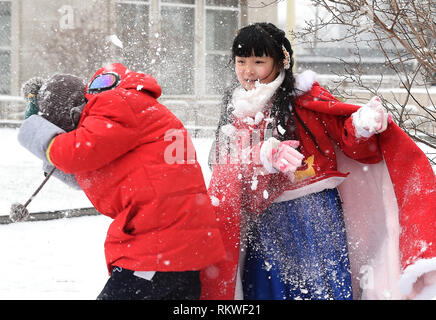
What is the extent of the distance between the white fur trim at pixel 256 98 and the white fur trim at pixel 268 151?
8.4 inches

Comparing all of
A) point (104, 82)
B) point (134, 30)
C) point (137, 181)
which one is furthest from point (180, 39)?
point (137, 181)

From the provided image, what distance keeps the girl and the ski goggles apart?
623 mm

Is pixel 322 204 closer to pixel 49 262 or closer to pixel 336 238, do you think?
pixel 336 238

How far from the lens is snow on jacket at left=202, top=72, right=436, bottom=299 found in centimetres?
242

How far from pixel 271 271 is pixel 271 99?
2.44 feet

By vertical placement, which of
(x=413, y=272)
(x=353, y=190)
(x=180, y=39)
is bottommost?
(x=413, y=272)

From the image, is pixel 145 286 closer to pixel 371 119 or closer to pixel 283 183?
pixel 283 183

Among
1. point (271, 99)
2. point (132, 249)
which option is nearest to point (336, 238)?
point (271, 99)

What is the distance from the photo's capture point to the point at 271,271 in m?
2.52

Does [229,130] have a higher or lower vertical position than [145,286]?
higher

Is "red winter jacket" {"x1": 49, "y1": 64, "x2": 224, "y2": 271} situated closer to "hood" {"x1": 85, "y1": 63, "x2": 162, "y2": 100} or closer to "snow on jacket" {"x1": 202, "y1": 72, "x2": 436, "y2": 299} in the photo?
"hood" {"x1": 85, "y1": 63, "x2": 162, "y2": 100}

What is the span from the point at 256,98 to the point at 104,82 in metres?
0.70

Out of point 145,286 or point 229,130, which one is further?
point 229,130

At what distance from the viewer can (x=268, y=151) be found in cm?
235
